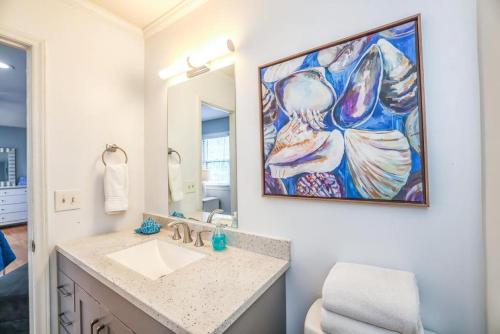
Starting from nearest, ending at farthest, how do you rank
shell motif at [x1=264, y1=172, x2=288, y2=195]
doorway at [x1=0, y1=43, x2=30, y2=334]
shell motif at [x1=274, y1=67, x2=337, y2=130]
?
shell motif at [x1=274, y1=67, x2=337, y2=130], shell motif at [x1=264, y1=172, x2=288, y2=195], doorway at [x1=0, y1=43, x2=30, y2=334]

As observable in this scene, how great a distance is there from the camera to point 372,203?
2.70 feet

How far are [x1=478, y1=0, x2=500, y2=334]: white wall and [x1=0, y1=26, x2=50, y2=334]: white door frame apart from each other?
1.87m

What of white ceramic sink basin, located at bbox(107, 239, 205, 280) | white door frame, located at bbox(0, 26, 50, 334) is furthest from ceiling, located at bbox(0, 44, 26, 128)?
white ceramic sink basin, located at bbox(107, 239, 205, 280)

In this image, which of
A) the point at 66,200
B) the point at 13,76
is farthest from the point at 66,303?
the point at 13,76

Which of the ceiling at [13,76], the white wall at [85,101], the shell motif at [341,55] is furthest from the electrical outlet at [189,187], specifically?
the ceiling at [13,76]

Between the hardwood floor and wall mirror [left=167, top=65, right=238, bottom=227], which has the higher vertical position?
wall mirror [left=167, top=65, right=238, bottom=227]

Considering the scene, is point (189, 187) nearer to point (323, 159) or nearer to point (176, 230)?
point (176, 230)

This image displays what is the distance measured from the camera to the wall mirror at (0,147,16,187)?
4.69 meters

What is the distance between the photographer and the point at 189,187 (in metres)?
1.43

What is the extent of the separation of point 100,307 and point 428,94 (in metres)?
1.48

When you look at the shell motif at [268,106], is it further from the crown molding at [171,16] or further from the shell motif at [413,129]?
the crown molding at [171,16]

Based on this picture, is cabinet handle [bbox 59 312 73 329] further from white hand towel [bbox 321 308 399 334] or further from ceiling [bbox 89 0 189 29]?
ceiling [bbox 89 0 189 29]

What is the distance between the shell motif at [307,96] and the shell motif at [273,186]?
0.97 ft

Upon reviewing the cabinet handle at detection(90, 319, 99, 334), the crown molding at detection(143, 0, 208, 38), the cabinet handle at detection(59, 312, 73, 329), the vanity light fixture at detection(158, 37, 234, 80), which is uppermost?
the crown molding at detection(143, 0, 208, 38)
